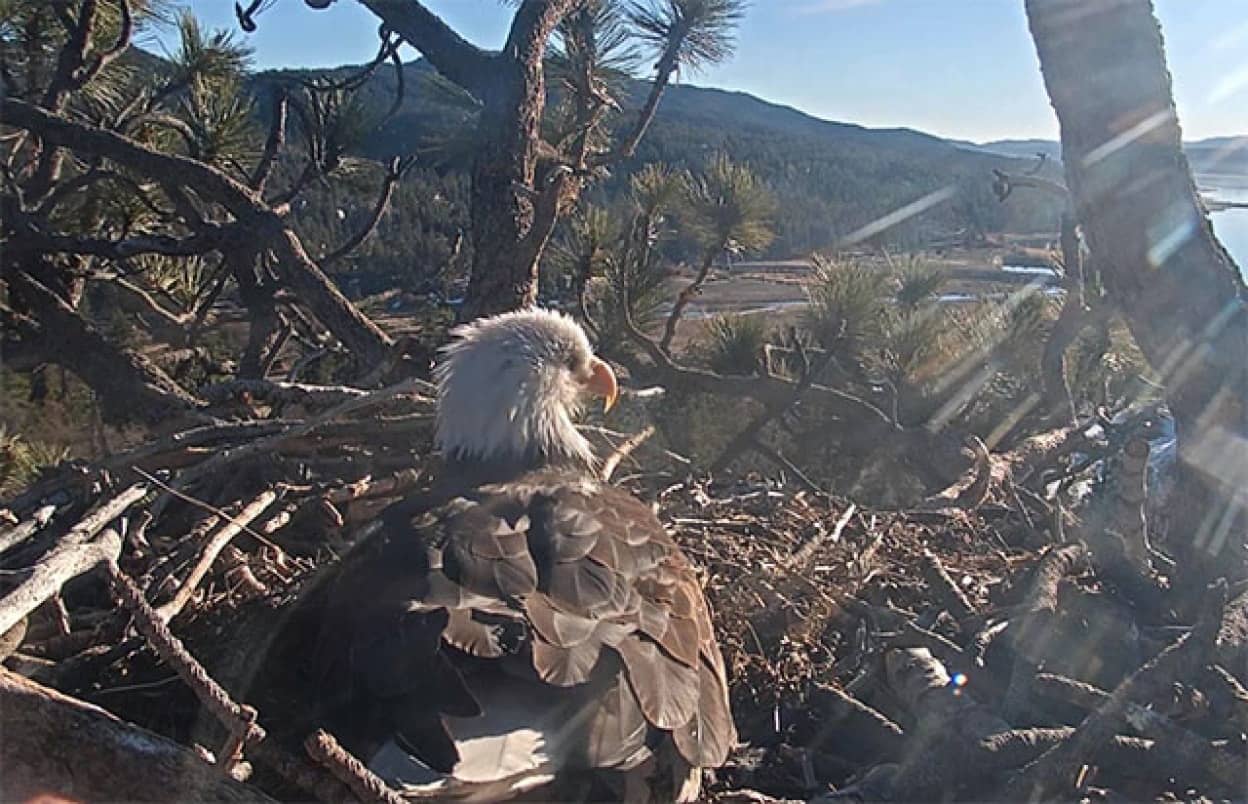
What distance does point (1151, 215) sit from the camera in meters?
1.84

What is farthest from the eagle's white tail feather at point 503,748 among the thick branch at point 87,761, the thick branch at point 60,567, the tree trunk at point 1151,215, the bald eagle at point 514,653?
the tree trunk at point 1151,215

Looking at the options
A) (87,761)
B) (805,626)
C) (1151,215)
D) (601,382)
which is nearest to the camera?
(87,761)

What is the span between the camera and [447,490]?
A: 7.95 ft

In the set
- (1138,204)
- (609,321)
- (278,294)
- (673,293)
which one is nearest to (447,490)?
(1138,204)

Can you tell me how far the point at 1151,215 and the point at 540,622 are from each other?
4.47 ft

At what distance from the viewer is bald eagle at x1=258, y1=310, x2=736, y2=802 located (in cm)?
152

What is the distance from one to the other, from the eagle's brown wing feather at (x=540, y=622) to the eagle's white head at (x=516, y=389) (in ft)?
1.64

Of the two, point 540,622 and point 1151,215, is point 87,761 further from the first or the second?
point 1151,215

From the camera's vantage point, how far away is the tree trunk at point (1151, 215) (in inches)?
70.8

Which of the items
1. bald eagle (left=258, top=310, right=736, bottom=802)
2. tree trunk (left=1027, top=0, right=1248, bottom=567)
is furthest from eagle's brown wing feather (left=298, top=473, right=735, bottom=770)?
tree trunk (left=1027, top=0, right=1248, bottom=567)

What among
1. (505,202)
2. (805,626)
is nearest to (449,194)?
(505,202)

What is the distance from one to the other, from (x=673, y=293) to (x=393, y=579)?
3725 mm

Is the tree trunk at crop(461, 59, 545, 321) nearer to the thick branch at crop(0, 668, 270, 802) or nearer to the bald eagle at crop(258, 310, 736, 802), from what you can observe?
the bald eagle at crop(258, 310, 736, 802)

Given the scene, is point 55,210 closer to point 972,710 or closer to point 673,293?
point 673,293
